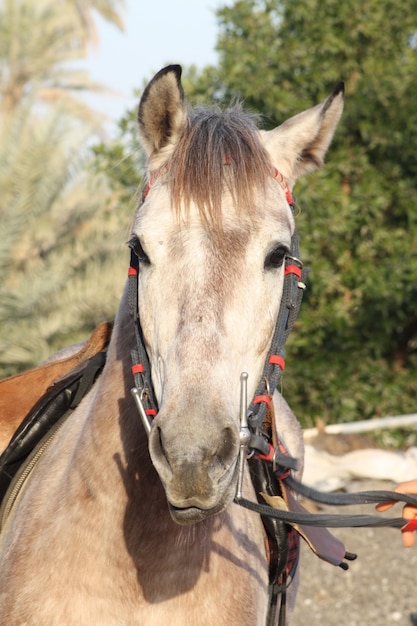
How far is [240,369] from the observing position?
2.16m

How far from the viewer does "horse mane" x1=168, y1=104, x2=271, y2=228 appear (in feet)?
7.39

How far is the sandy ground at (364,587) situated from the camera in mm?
6258

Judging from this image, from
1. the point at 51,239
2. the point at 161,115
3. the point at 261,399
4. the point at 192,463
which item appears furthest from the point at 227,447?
the point at 51,239

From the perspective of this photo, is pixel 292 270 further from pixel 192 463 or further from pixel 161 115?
pixel 192 463

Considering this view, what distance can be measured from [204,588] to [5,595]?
572mm

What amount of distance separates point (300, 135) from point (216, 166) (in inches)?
17.8

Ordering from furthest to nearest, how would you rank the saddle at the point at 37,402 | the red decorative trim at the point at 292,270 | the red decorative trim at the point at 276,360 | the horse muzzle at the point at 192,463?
the saddle at the point at 37,402, the red decorative trim at the point at 292,270, the red decorative trim at the point at 276,360, the horse muzzle at the point at 192,463

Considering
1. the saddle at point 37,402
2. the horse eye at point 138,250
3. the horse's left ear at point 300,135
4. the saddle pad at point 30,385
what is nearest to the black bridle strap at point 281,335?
the horse's left ear at point 300,135

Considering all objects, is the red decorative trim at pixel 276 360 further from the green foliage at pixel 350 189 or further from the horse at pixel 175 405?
the green foliage at pixel 350 189

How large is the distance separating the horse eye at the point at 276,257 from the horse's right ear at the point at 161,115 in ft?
1.50

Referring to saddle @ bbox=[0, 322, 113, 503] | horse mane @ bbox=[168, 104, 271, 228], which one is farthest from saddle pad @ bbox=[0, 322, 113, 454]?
horse mane @ bbox=[168, 104, 271, 228]

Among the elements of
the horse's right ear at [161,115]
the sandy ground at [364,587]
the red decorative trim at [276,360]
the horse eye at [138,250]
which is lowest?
the sandy ground at [364,587]

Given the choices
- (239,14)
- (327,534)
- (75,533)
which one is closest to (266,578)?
(327,534)

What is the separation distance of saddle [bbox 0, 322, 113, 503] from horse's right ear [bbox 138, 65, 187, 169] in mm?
823
